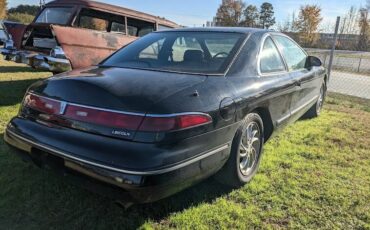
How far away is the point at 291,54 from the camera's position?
462cm

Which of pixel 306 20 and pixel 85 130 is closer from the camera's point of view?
pixel 85 130

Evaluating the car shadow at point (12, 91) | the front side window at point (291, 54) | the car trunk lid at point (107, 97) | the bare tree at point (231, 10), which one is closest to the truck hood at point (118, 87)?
the car trunk lid at point (107, 97)

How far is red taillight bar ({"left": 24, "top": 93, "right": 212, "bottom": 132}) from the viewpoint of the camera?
2316 millimetres

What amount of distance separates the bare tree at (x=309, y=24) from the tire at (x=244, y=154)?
3970 centimetres

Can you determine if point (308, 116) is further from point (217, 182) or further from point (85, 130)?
point (85, 130)

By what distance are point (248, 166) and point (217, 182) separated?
0.35 metres

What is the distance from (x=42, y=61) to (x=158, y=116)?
4.51 m

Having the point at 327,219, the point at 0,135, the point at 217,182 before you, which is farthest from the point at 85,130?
the point at 0,135

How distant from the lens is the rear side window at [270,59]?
12.1 feet

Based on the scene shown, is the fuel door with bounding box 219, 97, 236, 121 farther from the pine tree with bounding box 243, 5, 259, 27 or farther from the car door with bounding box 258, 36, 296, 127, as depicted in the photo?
the pine tree with bounding box 243, 5, 259, 27

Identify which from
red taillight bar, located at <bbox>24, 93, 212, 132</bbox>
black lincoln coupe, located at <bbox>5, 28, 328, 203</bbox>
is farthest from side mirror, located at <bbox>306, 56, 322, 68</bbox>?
red taillight bar, located at <bbox>24, 93, 212, 132</bbox>

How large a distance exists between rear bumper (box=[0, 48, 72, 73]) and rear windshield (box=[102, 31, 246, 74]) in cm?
250

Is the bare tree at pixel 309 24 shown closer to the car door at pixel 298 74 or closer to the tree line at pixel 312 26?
the tree line at pixel 312 26

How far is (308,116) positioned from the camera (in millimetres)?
6273
